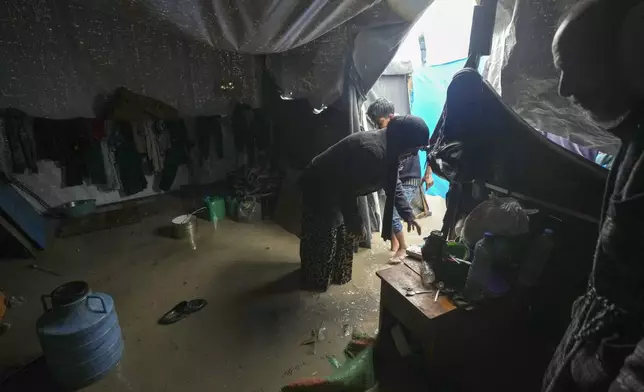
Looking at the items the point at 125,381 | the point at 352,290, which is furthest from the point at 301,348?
the point at 125,381

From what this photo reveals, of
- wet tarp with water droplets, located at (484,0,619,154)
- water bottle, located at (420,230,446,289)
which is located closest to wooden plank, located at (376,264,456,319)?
water bottle, located at (420,230,446,289)

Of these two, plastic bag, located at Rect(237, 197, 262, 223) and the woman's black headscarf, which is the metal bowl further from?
the woman's black headscarf

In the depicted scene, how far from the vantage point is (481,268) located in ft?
4.14

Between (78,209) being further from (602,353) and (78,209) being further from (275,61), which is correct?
(602,353)

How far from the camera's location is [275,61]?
333 cm

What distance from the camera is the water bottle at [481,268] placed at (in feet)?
4.11

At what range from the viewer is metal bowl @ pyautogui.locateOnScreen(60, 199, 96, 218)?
3.29 meters

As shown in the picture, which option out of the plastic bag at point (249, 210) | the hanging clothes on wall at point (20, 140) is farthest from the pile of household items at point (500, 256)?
the hanging clothes on wall at point (20, 140)

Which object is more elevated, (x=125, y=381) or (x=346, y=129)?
(x=346, y=129)

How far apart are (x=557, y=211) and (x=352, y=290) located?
1430 millimetres

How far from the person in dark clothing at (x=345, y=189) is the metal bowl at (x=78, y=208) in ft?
A: 8.36

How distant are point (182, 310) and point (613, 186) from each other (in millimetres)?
2204

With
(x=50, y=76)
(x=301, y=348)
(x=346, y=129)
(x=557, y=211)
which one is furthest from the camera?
(x=346, y=129)

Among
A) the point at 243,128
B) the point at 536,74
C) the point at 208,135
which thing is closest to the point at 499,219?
the point at 536,74
